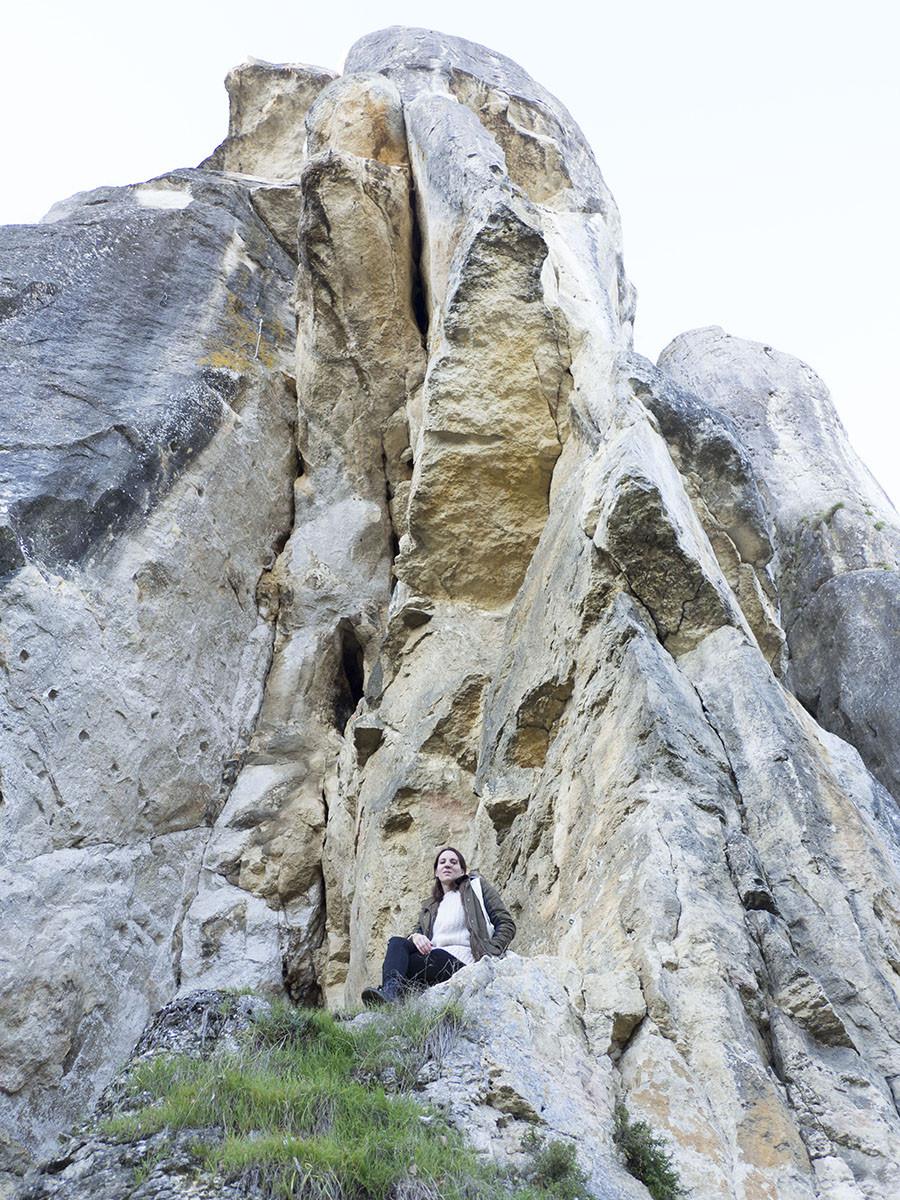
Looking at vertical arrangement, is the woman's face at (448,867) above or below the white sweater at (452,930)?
above

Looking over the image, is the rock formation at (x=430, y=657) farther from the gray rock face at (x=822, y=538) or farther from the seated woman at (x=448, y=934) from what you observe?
the seated woman at (x=448, y=934)

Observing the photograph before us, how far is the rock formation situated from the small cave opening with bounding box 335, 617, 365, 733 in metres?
0.06

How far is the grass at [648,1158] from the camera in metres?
4.84

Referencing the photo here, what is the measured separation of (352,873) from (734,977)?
5324 mm

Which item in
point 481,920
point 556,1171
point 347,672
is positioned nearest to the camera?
point 556,1171

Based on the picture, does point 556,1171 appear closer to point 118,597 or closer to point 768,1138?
point 768,1138

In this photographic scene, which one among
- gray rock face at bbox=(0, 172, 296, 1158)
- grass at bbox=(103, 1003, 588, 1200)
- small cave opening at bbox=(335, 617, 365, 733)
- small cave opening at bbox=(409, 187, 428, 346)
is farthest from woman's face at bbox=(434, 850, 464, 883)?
small cave opening at bbox=(409, 187, 428, 346)

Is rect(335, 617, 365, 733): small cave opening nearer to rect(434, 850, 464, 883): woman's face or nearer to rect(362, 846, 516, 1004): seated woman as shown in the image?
rect(434, 850, 464, 883): woman's face

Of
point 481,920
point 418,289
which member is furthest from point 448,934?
point 418,289

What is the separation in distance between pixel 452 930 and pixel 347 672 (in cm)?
603

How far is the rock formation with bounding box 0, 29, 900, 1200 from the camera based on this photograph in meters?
5.95

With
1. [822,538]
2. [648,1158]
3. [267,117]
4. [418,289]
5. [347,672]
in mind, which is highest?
[267,117]

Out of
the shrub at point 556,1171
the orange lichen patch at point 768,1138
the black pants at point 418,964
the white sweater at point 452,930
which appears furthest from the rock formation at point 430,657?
the black pants at point 418,964

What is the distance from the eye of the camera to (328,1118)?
4.93 meters
